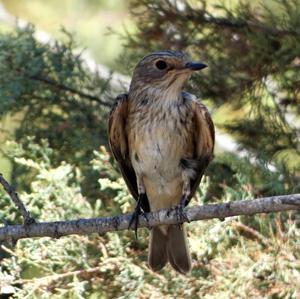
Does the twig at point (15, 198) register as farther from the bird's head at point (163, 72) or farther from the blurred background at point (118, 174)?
the bird's head at point (163, 72)

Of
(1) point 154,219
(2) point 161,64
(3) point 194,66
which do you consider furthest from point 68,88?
(1) point 154,219

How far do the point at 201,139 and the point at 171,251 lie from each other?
2.08ft

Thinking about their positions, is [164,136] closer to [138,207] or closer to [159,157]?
[159,157]

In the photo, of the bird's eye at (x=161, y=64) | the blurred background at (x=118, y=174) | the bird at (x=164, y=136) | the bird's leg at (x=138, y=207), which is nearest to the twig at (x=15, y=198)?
the bird's leg at (x=138, y=207)

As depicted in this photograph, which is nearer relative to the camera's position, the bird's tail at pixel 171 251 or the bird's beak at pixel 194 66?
the bird's beak at pixel 194 66

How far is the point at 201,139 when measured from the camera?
16.6 ft

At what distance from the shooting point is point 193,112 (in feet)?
16.6

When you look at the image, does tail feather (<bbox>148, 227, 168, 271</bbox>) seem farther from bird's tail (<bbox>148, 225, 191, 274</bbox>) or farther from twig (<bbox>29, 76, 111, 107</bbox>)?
twig (<bbox>29, 76, 111, 107</bbox>)

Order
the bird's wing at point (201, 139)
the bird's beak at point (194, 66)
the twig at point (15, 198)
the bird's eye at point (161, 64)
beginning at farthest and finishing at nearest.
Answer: the bird's eye at point (161, 64)
the bird's wing at point (201, 139)
the bird's beak at point (194, 66)
the twig at point (15, 198)

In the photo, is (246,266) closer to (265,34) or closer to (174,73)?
(174,73)

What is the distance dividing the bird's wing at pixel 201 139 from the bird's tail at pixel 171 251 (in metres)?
0.26

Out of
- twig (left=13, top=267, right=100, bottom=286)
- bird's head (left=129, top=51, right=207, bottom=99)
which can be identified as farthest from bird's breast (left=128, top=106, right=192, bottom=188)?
twig (left=13, top=267, right=100, bottom=286)

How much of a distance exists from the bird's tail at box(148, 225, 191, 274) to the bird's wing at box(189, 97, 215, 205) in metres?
0.26

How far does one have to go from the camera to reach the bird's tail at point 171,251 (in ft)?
16.6
